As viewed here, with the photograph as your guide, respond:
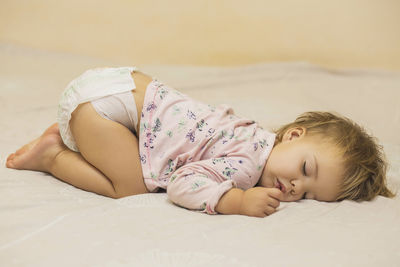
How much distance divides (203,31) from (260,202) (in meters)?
1.75

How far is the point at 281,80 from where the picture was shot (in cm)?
218

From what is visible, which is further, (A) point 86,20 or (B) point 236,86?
(A) point 86,20

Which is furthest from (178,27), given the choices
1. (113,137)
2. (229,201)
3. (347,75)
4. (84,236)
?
(84,236)

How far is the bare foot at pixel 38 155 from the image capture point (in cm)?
120

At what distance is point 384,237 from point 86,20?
2114mm

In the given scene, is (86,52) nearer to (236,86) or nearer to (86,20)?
(86,20)

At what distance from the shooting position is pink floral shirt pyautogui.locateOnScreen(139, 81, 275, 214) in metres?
1.10

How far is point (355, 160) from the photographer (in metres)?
1.10

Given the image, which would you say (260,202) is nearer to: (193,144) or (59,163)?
(193,144)

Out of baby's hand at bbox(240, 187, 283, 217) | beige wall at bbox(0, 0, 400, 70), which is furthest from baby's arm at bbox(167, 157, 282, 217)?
beige wall at bbox(0, 0, 400, 70)

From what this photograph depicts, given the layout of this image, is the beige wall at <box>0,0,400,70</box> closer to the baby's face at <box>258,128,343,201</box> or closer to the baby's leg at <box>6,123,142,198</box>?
the baby's leg at <box>6,123,142,198</box>

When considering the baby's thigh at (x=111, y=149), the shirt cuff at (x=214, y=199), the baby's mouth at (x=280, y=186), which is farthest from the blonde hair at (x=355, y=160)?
the baby's thigh at (x=111, y=149)

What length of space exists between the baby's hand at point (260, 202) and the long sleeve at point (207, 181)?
0.17ft

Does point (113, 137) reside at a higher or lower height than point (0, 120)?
higher
